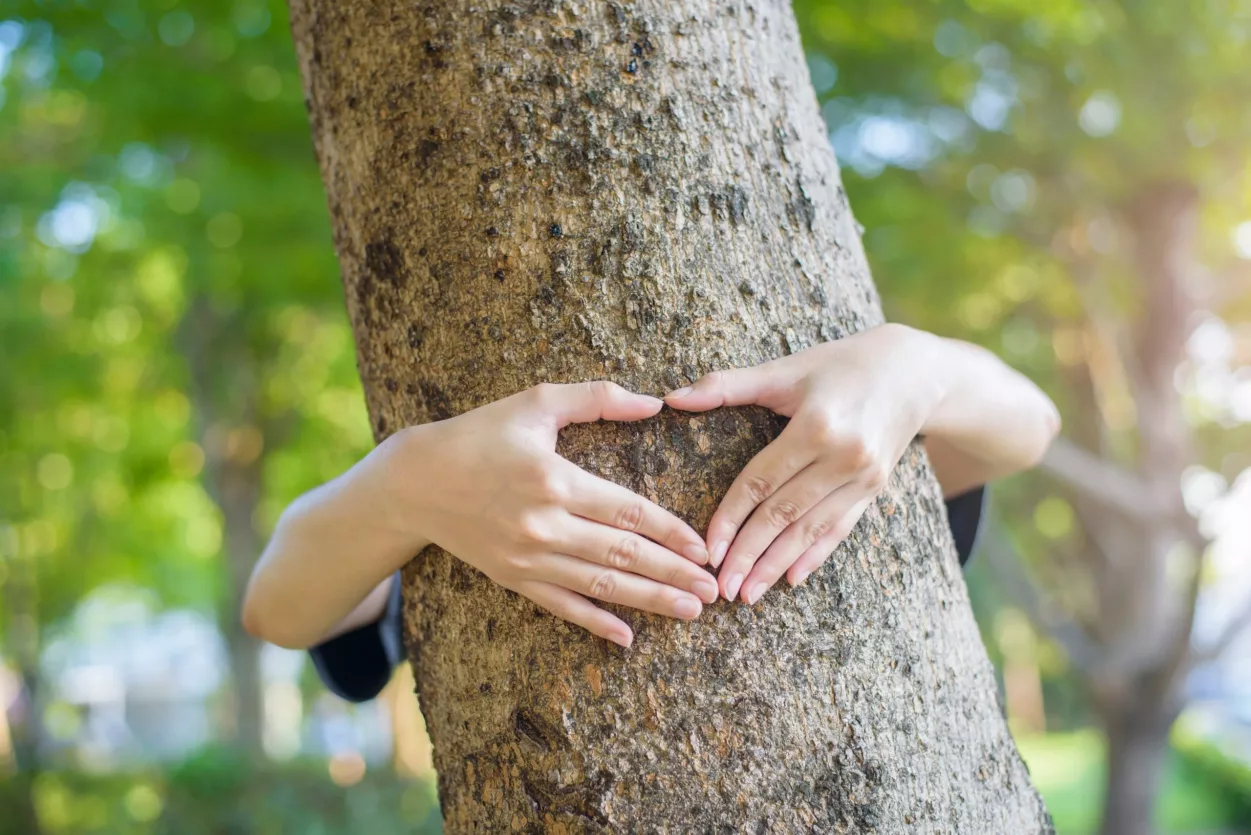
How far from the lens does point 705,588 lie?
1.22m

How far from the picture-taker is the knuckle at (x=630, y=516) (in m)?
1.23

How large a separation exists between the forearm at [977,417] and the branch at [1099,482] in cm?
571

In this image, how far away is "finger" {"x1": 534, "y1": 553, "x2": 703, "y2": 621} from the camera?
122 centimetres

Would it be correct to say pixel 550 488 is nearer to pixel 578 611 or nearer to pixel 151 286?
pixel 578 611

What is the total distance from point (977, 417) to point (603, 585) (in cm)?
73

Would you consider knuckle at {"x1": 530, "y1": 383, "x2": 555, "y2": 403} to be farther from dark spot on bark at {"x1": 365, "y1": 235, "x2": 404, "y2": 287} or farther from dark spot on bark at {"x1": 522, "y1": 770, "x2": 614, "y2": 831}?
dark spot on bark at {"x1": 522, "y1": 770, "x2": 614, "y2": 831}

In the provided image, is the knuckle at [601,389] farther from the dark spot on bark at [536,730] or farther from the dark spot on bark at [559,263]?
the dark spot on bark at [536,730]

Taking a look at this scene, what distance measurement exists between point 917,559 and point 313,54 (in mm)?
1292

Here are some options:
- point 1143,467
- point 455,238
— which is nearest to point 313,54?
point 455,238

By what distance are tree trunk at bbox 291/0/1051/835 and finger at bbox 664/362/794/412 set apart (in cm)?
4

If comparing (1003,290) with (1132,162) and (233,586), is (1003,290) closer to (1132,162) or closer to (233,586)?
(1132,162)

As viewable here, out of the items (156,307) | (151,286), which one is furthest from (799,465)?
(151,286)

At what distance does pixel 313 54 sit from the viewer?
162 cm

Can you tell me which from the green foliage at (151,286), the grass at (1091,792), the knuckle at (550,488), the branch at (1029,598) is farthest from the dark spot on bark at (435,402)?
the grass at (1091,792)
